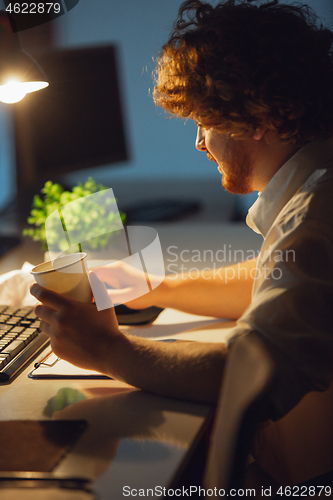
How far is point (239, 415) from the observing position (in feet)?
1.29

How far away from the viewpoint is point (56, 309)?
541 mm

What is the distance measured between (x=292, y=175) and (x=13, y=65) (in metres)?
0.46

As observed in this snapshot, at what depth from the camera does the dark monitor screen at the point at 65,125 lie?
979mm

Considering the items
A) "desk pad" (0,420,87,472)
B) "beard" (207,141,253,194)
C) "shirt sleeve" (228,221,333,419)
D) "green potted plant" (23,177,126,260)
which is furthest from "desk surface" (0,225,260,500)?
"beard" (207,141,253,194)

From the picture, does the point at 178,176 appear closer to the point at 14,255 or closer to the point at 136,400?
the point at 136,400

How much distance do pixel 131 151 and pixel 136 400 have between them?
0.44 meters

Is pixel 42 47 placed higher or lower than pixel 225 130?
higher

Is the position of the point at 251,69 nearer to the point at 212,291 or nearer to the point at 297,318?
the point at 297,318

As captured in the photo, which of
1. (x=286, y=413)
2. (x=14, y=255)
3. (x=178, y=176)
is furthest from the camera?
(x=14, y=255)

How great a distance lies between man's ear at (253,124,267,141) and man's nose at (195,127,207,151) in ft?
0.28

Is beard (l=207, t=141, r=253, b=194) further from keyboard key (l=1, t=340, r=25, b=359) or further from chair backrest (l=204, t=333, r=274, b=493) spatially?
keyboard key (l=1, t=340, r=25, b=359)

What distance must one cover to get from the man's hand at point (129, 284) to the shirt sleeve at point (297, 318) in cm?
40

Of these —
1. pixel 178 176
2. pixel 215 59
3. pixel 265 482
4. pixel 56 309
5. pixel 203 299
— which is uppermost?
pixel 215 59

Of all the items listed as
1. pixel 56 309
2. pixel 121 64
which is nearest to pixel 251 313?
pixel 56 309
